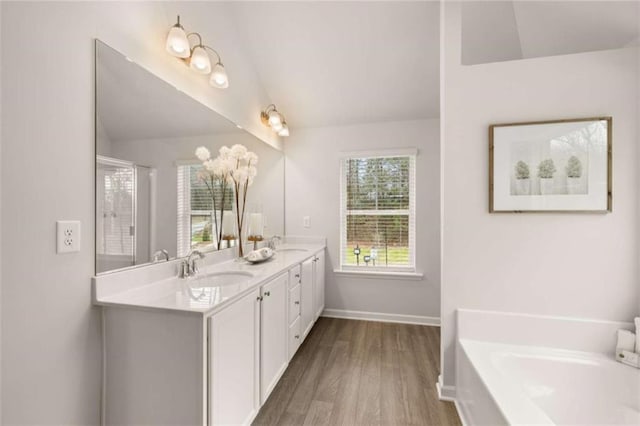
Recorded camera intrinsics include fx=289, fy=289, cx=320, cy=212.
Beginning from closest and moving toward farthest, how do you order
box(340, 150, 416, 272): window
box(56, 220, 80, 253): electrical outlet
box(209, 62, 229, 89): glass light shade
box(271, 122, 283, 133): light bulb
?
box(56, 220, 80, 253): electrical outlet < box(209, 62, 229, 89): glass light shade < box(271, 122, 283, 133): light bulb < box(340, 150, 416, 272): window

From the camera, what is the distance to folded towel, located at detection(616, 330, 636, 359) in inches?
61.8

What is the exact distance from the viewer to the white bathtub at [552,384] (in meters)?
1.37

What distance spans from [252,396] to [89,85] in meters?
1.73

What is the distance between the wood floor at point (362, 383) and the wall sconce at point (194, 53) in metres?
2.18

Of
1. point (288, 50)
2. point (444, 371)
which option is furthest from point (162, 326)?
point (288, 50)

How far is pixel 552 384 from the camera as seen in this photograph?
5.14 ft

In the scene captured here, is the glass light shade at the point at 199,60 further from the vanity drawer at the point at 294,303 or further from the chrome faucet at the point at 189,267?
the vanity drawer at the point at 294,303

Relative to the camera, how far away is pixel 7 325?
100 cm

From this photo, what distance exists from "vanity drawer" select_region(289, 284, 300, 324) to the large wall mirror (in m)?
0.67

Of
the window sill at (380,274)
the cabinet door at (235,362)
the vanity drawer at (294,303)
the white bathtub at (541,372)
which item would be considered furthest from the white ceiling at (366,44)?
the white bathtub at (541,372)

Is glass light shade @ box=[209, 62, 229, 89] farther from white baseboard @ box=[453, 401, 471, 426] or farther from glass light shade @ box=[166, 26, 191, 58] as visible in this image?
white baseboard @ box=[453, 401, 471, 426]

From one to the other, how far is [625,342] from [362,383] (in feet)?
5.06

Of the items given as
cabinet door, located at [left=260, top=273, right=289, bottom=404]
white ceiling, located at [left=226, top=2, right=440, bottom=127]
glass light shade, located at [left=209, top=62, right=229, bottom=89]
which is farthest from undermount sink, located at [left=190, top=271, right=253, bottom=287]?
white ceiling, located at [left=226, top=2, right=440, bottom=127]

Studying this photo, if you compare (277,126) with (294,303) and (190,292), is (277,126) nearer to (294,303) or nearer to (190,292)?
(294,303)
